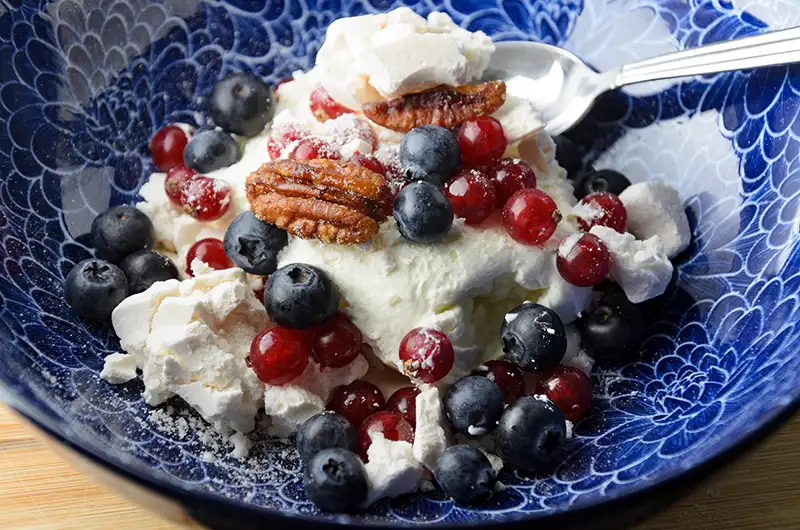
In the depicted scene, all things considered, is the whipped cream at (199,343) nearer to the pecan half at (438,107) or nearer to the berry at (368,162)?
the berry at (368,162)

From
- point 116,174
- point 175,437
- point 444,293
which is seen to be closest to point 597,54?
point 444,293

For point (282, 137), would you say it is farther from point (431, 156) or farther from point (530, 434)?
point (530, 434)

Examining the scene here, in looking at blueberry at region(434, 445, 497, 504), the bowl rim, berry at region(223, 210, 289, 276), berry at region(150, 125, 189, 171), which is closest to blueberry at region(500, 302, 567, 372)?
blueberry at region(434, 445, 497, 504)

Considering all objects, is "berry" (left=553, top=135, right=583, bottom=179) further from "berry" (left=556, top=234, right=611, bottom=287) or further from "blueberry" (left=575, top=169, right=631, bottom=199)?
"berry" (left=556, top=234, right=611, bottom=287)

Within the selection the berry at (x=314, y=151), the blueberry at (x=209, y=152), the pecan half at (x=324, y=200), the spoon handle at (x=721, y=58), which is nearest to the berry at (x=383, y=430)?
the pecan half at (x=324, y=200)

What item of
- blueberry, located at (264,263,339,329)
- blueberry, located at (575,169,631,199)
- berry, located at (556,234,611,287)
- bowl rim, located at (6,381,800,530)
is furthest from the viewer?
blueberry, located at (575,169,631,199)

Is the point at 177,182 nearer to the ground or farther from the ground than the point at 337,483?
farther from the ground

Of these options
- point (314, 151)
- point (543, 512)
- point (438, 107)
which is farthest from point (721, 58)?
point (543, 512)
